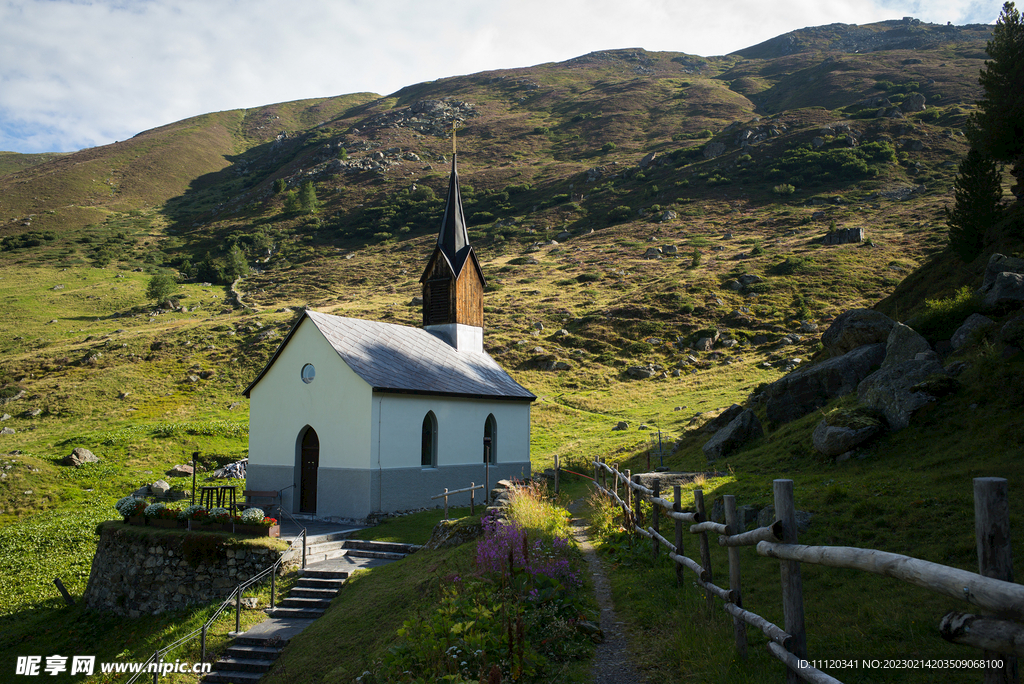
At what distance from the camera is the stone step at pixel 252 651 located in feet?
39.0

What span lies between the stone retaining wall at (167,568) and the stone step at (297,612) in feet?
5.00

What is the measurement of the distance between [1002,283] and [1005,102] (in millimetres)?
7450

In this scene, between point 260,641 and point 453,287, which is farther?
point 453,287

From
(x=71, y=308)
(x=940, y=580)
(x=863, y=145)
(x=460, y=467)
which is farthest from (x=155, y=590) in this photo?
(x=863, y=145)

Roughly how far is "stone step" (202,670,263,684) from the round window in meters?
10.4

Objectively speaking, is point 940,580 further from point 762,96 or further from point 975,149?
point 762,96

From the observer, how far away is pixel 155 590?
1559 centimetres

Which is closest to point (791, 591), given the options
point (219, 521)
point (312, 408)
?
point (219, 521)

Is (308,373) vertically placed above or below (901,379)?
above

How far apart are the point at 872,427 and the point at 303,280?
226 ft

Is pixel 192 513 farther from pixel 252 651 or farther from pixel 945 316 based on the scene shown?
pixel 945 316

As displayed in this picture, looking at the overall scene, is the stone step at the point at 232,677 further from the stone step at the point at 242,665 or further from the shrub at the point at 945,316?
the shrub at the point at 945,316

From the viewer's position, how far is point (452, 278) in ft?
89.5

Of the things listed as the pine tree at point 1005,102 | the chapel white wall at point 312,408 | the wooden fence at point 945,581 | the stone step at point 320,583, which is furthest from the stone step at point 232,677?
the pine tree at point 1005,102
